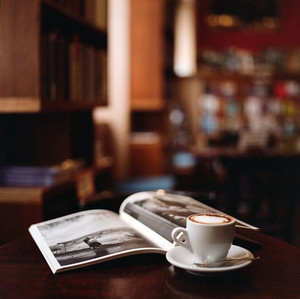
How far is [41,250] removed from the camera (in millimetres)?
987

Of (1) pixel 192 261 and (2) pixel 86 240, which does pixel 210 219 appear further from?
(2) pixel 86 240

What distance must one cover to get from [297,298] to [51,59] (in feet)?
4.72

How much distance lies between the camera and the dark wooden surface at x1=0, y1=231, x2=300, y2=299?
791mm

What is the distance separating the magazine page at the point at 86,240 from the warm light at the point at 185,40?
5554mm

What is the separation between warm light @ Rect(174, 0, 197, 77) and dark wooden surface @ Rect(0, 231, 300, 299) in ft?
18.8

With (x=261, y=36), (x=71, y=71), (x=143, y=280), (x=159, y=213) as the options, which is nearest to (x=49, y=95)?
(x=71, y=71)

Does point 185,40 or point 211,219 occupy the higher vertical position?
point 185,40

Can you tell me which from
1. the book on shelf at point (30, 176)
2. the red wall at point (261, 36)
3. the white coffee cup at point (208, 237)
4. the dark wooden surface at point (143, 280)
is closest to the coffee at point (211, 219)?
the white coffee cup at point (208, 237)

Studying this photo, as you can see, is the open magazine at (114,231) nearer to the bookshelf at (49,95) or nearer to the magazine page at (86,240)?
the magazine page at (86,240)

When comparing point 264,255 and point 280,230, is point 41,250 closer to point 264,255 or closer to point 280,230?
point 264,255

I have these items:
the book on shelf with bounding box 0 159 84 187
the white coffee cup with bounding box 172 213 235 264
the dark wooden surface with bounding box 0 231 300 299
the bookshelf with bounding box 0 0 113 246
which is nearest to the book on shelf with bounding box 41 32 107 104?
the bookshelf with bounding box 0 0 113 246

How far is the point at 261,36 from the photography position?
273 inches

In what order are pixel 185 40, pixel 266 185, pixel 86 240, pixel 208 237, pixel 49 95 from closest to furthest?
pixel 208 237 < pixel 86 240 < pixel 49 95 < pixel 266 185 < pixel 185 40

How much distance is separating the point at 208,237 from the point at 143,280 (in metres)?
0.15
